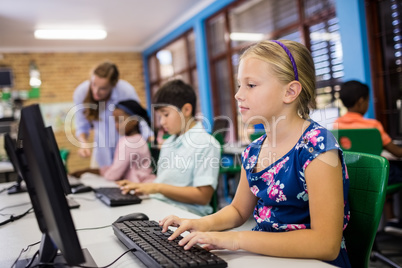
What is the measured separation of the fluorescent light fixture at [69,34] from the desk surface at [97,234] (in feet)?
18.2

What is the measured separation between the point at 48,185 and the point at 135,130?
190 cm

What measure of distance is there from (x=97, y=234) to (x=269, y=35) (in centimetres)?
443

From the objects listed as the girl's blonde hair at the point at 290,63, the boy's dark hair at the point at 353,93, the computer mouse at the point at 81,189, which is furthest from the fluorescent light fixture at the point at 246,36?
the girl's blonde hair at the point at 290,63

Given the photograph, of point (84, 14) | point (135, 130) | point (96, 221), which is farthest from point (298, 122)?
point (84, 14)

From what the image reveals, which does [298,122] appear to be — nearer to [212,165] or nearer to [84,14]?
[212,165]

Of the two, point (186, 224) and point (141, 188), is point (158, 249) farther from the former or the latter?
point (141, 188)

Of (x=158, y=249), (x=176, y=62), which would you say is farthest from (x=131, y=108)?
(x=176, y=62)

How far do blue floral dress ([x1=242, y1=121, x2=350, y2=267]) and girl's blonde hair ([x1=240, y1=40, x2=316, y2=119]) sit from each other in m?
0.08

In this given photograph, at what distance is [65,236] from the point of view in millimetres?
678

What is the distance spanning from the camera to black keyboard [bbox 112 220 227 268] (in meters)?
0.78

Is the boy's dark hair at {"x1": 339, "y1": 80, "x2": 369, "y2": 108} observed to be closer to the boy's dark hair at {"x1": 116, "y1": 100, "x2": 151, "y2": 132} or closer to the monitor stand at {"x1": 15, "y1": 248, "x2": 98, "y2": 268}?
the boy's dark hair at {"x1": 116, "y1": 100, "x2": 151, "y2": 132}

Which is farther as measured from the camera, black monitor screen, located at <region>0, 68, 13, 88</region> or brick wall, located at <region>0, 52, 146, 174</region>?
brick wall, located at <region>0, 52, 146, 174</region>

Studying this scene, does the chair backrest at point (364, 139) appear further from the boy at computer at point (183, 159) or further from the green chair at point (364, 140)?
the boy at computer at point (183, 159)

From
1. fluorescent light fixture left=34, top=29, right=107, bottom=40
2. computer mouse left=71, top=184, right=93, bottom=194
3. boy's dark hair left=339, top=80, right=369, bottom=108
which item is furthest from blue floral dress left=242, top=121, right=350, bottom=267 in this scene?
fluorescent light fixture left=34, top=29, right=107, bottom=40
